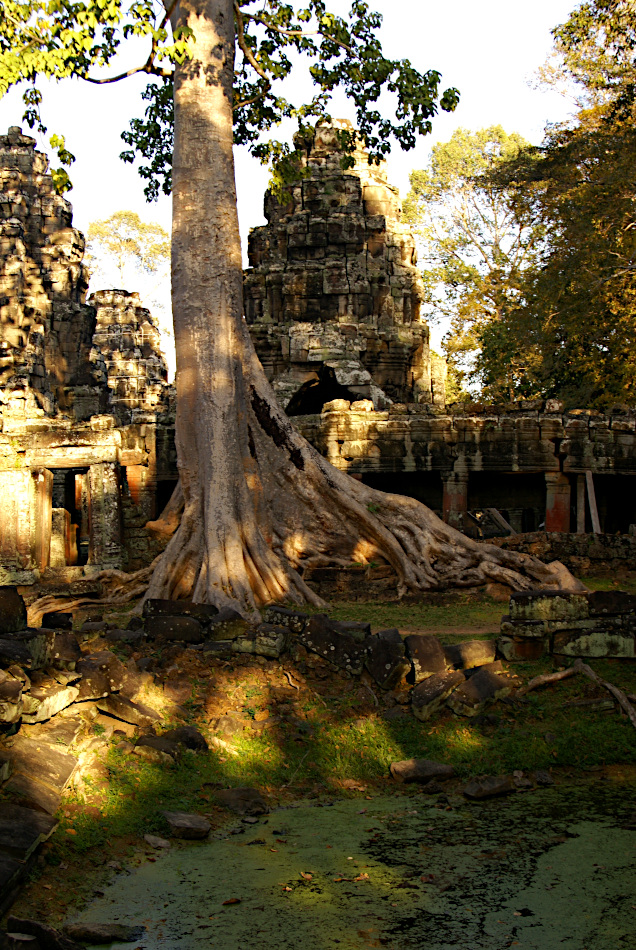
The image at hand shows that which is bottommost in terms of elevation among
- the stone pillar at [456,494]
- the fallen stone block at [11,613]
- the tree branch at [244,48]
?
the fallen stone block at [11,613]

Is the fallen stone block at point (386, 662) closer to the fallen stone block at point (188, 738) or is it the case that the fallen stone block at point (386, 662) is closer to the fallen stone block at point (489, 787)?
→ the fallen stone block at point (489, 787)

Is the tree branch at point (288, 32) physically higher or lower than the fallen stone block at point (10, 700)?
higher

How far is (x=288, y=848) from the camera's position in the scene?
15.5ft

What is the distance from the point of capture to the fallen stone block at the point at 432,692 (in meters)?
6.32

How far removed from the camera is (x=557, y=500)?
1420 cm

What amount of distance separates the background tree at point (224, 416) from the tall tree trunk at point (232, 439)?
15mm

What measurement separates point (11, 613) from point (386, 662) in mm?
2634

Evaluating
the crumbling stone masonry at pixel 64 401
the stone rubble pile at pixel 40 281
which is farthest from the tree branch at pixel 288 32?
the stone rubble pile at pixel 40 281

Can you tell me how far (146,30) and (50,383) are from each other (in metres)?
16.7

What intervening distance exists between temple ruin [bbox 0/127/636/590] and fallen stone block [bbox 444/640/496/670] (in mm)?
5287

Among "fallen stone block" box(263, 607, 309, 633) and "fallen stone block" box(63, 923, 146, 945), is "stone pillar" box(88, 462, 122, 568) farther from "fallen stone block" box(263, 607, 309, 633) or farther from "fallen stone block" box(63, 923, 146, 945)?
"fallen stone block" box(63, 923, 146, 945)

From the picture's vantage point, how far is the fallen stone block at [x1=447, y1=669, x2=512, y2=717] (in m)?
6.31

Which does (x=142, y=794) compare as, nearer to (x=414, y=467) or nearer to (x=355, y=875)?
(x=355, y=875)

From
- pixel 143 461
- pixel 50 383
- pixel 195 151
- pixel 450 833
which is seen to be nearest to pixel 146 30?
pixel 195 151
